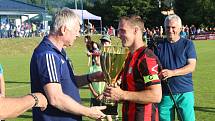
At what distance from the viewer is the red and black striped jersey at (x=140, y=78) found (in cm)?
454

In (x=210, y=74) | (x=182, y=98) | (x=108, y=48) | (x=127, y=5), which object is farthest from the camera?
(x=127, y=5)

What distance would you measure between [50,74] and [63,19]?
514 millimetres

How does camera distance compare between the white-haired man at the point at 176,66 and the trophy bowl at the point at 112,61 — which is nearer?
the trophy bowl at the point at 112,61

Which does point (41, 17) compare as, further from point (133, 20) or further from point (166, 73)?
point (133, 20)

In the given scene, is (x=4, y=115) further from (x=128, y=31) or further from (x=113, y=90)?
(x=128, y=31)

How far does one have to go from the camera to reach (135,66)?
181 inches

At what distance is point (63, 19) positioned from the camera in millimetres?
4160

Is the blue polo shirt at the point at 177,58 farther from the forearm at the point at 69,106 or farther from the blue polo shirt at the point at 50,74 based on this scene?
the forearm at the point at 69,106

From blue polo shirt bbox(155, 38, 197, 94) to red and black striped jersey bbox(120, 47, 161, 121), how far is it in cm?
196

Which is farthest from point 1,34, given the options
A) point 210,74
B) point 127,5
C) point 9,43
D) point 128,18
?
point 128,18

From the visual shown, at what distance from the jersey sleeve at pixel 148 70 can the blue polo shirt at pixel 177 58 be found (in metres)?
2.12

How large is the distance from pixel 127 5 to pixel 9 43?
48620 millimetres

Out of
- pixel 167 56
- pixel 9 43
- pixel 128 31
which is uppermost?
pixel 128 31

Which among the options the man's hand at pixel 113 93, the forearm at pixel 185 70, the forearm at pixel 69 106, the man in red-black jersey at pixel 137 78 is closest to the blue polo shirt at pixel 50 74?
the forearm at pixel 69 106
